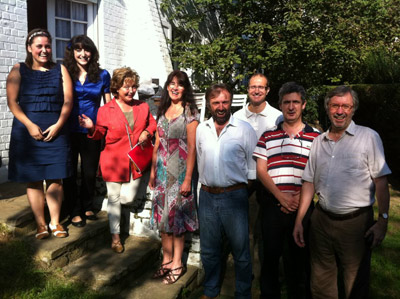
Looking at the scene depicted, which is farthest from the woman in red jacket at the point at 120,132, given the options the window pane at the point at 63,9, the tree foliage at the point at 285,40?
the tree foliage at the point at 285,40

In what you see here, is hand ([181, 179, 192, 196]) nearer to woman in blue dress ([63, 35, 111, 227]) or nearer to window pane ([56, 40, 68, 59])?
woman in blue dress ([63, 35, 111, 227])

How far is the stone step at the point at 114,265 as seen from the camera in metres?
3.05

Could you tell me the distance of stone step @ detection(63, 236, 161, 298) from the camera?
305 centimetres

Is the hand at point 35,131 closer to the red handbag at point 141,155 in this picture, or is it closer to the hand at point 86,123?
the hand at point 86,123

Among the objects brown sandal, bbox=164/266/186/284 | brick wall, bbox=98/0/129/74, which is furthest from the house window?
brown sandal, bbox=164/266/186/284

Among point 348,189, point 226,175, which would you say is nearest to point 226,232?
point 226,175

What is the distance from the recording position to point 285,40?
8.05 meters

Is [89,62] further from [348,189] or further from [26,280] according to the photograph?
[348,189]

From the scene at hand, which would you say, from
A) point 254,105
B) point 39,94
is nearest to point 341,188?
point 254,105

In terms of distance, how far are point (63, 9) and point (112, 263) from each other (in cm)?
423

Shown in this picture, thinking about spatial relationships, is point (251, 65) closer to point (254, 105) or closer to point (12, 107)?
point (254, 105)

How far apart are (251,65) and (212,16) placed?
292 cm

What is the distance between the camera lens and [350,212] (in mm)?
2365

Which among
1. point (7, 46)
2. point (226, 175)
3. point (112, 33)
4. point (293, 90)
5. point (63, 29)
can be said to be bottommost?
point (226, 175)
